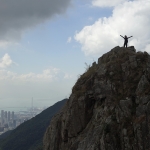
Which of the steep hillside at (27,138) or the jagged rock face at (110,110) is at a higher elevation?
the jagged rock face at (110,110)

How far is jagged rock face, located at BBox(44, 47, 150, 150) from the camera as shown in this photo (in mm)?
13023

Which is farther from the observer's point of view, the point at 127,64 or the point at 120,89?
the point at 127,64

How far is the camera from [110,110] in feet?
49.9

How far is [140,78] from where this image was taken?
15883 mm

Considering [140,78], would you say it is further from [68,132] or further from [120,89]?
[68,132]

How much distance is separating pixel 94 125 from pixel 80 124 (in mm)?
1648

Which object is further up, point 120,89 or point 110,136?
point 120,89

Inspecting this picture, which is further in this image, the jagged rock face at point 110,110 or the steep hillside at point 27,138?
the steep hillside at point 27,138

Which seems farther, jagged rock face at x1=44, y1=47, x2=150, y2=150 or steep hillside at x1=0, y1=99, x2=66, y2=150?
steep hillside at x1=0, y1=99, x2=66, y2=150

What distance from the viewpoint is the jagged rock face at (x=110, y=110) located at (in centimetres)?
1302

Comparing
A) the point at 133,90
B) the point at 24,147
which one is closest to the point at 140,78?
the point at 133,90

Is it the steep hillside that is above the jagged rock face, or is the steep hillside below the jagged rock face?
below

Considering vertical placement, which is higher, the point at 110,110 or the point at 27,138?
the point at 110,110

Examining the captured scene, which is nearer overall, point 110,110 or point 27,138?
point 110,110
